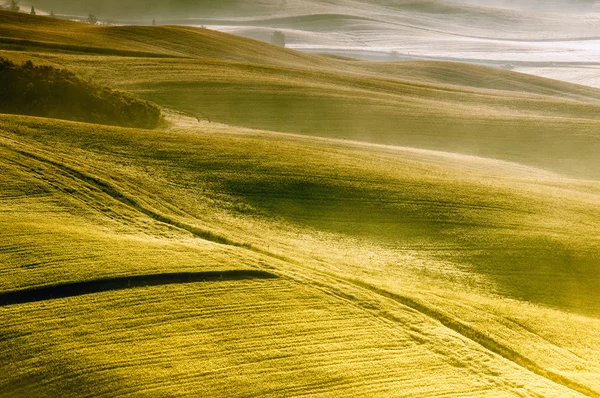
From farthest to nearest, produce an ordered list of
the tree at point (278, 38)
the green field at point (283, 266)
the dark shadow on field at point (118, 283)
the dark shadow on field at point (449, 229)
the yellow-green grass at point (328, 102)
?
the tree at point (278, 38) → the yellow-green grass at point (328, 102) → the dark shadow on field at point (449, 229) → the dark shadow on field at point (118, 283) → the green field at point (283, 266)

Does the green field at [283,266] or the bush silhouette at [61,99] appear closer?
the green field at [283,266]

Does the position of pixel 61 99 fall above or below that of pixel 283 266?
above

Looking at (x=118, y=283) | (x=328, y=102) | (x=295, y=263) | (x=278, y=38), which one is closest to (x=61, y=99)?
(x=328, y=102)

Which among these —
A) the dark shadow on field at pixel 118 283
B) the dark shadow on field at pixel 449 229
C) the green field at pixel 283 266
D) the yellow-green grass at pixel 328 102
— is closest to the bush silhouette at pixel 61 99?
the green field at pixel 283 266

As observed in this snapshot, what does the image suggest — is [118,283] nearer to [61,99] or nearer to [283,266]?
[283,266]

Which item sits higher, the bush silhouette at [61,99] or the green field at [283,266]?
the bush silhouette at [61,99]

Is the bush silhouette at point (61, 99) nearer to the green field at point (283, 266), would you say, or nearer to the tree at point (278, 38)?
the green field at point (283, 266)

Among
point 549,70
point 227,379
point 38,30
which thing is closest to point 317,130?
point 38,30
